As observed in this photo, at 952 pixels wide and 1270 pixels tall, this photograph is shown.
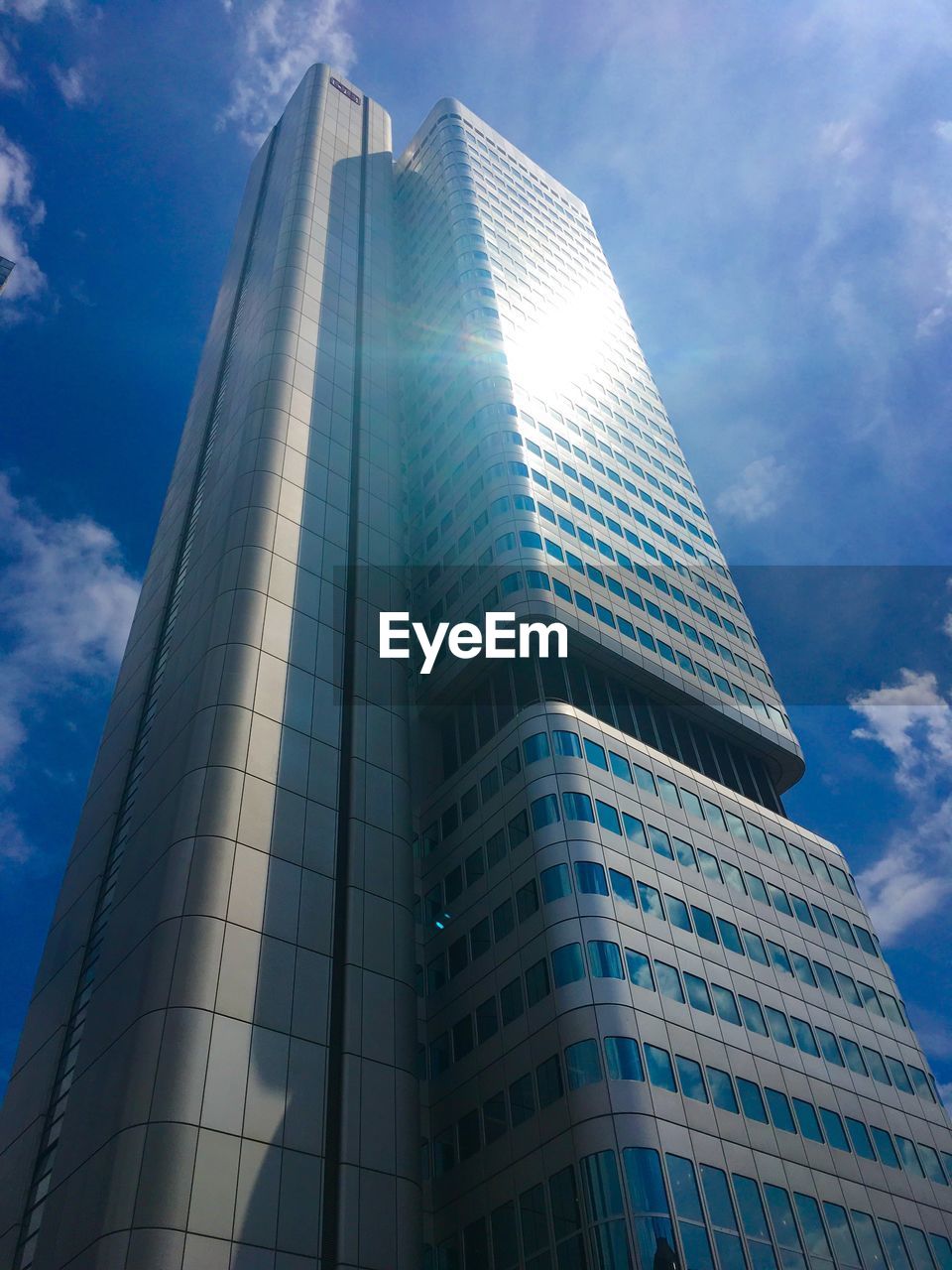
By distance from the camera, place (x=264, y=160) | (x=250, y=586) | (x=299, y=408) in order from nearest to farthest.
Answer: (x=250, y=586)
(x=299, y=408)
(x=264, y=160)

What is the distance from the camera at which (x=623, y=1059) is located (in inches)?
1495

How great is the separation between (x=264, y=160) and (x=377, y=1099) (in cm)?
10540

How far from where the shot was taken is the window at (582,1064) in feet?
123

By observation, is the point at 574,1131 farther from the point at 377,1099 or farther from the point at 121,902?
the point at 121,902

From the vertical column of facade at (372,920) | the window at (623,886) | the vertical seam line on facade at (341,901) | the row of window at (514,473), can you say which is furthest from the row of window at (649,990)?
the row of window at (514,473)

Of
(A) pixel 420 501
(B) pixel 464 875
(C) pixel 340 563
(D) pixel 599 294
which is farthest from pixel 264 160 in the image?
(B) pixel 464 875

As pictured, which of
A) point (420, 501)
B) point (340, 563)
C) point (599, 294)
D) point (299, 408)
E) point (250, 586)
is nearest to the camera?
point (250, 586)

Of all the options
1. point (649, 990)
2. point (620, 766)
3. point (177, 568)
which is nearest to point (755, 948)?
point (649, 990)

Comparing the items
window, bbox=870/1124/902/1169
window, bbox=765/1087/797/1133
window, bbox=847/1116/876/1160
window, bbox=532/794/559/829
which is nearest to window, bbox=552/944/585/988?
window, bbox=532/794/559/829

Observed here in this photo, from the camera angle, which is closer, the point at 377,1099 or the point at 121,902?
the point at 377,1099

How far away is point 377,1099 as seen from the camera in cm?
3744

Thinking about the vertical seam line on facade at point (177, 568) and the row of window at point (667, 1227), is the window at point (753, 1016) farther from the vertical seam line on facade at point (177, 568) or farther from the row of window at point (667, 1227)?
the vertical seam line on facade at point (177, 568)

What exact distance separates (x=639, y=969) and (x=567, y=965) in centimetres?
329

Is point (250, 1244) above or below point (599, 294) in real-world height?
below
